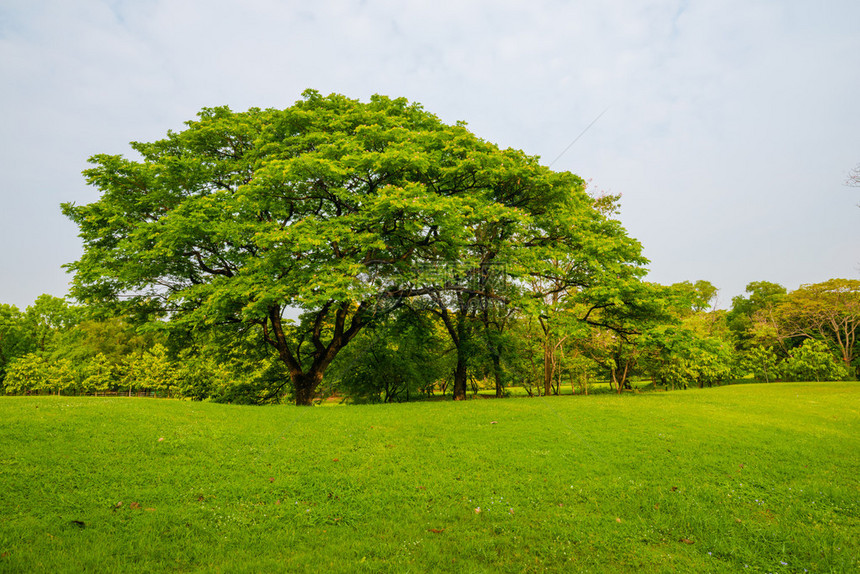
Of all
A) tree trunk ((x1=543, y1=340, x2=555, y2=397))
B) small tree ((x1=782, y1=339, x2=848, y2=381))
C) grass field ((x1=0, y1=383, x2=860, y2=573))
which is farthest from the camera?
small tree ((x1=782, y1=339, x2=848, y2=381))

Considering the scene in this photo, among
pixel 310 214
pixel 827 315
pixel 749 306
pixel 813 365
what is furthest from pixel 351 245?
pixel 749 306

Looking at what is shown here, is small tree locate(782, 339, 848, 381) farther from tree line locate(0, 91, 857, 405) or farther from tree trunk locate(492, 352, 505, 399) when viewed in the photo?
tree trunk locate(492, 352, 505, 399)

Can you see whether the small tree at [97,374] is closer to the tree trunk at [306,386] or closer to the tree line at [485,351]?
the tree line at [485,351]

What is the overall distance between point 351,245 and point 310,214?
2.74m

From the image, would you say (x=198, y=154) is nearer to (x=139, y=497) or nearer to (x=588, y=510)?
(x=139, y=497)

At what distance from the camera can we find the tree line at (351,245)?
1285 cm

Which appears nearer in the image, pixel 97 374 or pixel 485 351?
pixel 485 351

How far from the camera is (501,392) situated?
22375 millimetres

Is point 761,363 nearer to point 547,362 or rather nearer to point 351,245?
point 547,362

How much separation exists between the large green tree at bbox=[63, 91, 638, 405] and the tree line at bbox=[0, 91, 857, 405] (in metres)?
0.08

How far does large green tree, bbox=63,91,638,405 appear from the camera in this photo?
12.6 meters

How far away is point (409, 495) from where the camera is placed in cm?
675

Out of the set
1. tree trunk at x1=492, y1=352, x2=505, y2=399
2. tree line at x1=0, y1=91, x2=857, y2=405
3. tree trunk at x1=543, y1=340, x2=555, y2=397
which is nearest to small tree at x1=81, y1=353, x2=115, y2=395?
tree line at x1=0, y1=91, x2=857, y2=405

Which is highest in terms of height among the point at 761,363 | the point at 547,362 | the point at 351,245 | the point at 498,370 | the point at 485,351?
the point at 351,245
